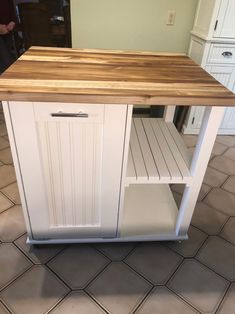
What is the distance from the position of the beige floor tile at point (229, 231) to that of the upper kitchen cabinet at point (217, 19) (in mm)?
1440

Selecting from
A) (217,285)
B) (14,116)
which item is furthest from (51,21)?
(217,285)

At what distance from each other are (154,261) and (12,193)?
102 cm

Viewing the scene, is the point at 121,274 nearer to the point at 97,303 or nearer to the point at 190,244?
the point at 97,303

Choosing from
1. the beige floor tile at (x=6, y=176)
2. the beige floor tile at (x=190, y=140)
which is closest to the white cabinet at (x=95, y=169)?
the beige floor tile at (x=6, y=176)

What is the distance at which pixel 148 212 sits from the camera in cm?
147

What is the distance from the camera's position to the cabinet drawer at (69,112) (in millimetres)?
926

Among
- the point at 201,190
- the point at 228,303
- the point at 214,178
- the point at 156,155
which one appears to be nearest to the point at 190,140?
the point at 214,178

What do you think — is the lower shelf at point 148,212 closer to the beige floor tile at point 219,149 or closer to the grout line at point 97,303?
the grout line at point 97,303

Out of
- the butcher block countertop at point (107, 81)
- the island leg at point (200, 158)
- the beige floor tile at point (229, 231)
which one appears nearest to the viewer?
the butcher block countertop at point (107, 81)

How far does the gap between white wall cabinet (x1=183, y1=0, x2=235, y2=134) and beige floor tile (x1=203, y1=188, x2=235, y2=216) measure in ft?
2.92

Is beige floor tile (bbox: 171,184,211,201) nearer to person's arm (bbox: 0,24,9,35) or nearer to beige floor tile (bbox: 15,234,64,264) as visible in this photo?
beige floor tile (bbox: 15,234,64,264)

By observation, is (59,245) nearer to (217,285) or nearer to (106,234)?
(106,234)

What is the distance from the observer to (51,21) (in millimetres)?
3473

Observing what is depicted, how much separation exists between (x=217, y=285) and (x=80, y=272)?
662 millimetres
